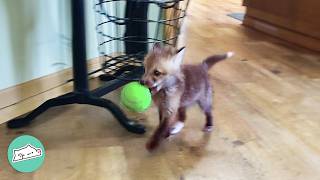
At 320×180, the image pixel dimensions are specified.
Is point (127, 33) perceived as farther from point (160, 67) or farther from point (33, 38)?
point (160, 67)

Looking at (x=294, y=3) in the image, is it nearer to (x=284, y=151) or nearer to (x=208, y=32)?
(x=208, y=32)

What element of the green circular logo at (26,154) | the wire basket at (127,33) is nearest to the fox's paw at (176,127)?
the wire basket at (127,33)

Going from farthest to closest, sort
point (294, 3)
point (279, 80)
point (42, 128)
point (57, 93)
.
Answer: point (294, 3), point (279, 80), point (57, 93), point (42, 128)

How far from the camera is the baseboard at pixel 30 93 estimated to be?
4.42 ft

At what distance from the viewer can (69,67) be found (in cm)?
161

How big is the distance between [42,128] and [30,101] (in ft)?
0.60

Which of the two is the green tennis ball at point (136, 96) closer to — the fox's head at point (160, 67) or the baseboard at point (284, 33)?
the fox's head at point (160, 67)

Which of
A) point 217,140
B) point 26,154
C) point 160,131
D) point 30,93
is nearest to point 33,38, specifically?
point 30,93

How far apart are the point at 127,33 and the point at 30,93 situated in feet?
1.53

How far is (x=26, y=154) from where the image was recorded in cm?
110

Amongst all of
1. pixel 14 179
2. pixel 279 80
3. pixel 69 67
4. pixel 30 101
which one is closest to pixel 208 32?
pixel 279 80

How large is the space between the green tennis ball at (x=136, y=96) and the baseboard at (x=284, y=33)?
1.53 m

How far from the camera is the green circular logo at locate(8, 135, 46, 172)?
1072mm

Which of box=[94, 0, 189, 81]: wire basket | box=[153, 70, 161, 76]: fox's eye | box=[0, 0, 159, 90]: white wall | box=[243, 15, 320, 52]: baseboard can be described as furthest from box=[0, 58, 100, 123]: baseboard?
box=[243, 15, 320, 52]: baseboard
